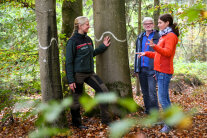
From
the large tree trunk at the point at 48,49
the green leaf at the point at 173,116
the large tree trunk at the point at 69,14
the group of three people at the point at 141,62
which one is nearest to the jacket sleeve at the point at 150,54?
the group of three people at the point at 141,62

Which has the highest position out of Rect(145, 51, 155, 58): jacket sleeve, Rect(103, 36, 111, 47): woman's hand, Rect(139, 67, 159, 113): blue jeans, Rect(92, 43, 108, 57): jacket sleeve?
Rect(103, 36, 111, 47): woman's hand

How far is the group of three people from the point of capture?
119 inches

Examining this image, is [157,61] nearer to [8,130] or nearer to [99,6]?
[99,6]

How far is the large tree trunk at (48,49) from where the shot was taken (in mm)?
3121

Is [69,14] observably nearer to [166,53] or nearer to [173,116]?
[166,53]

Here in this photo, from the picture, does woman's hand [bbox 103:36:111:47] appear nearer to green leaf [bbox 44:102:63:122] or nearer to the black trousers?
the black trousers

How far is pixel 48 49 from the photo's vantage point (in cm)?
320

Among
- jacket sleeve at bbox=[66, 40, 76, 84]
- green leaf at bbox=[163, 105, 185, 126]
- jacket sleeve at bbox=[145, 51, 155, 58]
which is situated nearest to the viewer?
green leaf at bbox=[163, 105, 185, 126]

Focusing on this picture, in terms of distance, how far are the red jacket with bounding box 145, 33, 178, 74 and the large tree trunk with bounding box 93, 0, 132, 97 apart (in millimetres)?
919

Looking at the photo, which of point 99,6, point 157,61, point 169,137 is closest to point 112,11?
point 99,6

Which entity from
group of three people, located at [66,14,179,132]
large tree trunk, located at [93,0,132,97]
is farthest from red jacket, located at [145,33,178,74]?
large tree trunk, located at [93,0,132,97]

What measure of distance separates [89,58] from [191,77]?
28.1 feet

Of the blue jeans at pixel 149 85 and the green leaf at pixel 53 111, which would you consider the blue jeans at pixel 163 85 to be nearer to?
the blue jeans at pixel 149 85

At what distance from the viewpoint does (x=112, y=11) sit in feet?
12.2
